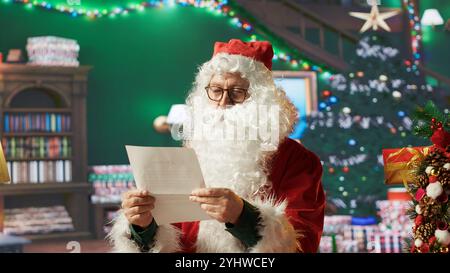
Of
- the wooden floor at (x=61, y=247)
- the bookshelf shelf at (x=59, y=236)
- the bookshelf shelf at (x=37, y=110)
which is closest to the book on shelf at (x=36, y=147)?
the bookshelf shelf at (x=37, y=110)

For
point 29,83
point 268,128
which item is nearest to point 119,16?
point 29,83

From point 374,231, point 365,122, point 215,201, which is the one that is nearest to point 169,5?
point 365,122

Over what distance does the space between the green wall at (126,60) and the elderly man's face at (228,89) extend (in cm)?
522

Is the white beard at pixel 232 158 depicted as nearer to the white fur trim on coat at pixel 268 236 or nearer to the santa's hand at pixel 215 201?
the white fur trim on coat at pixel 268 236

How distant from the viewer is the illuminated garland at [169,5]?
6983 millimetres

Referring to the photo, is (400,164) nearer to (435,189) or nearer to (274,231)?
(435,189)

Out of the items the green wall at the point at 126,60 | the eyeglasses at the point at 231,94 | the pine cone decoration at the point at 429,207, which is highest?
the green wall at the point at 126,60

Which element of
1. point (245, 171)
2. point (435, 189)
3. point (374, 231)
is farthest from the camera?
point (374, 231)

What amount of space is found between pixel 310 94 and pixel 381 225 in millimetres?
2793

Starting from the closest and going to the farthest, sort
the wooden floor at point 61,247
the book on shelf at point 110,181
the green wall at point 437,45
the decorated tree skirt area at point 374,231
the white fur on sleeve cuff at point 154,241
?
1. the white fur on sleeve cuff at point 154,241
2. the decorated tree skirt area at point 374,231
3. the wooden floor at point 61,247
4. the book on shelf at point 110,181
5. the green wall at point 437,45

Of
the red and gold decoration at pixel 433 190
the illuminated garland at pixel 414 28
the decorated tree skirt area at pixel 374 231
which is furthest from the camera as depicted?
the illuminated garland at pixel 414 28

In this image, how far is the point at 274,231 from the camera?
68.1 inches

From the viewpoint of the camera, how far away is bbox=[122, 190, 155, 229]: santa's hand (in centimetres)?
162

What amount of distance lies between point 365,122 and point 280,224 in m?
4.94
